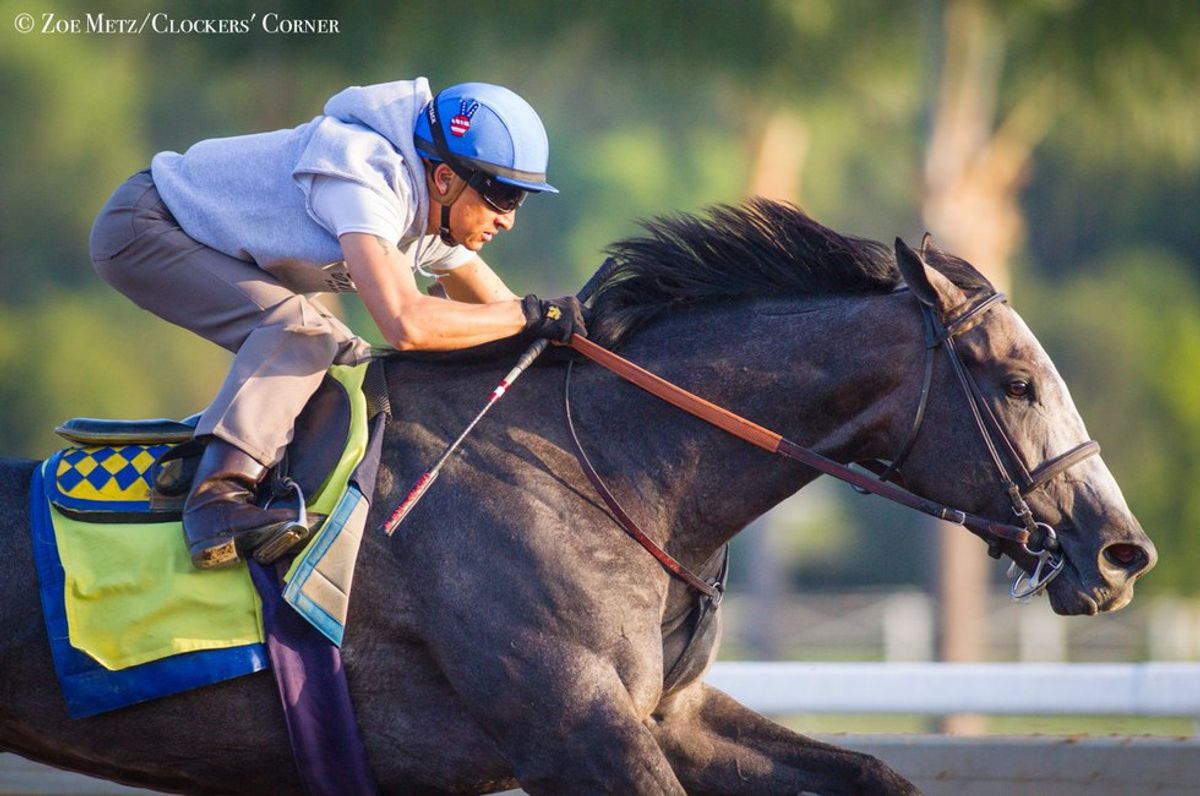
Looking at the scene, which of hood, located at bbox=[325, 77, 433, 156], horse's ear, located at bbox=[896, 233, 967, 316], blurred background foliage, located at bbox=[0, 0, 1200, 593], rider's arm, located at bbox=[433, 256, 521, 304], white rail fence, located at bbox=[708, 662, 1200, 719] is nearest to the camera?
horse's ear, located at bbox=[896, 233, 967, 316]

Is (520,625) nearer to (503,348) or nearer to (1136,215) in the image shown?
(503,348)

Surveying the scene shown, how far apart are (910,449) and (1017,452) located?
269mm

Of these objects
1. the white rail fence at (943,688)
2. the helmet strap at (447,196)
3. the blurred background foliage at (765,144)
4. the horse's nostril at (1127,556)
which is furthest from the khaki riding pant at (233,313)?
the blurred background foliage at (765,144)

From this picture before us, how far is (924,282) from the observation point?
403 cm

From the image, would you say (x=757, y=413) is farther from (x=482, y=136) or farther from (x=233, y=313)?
(x=233, y=313)

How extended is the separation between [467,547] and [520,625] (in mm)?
243

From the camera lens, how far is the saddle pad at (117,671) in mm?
3838

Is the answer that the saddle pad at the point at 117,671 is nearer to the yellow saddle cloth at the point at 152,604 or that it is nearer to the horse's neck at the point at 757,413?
the yellow saddle cloth at the point at 152,604

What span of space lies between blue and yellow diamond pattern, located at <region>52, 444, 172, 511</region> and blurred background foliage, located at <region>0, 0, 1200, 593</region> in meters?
9.08

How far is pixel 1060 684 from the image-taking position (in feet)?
19.2

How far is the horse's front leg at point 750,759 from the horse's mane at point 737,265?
41.9 inches

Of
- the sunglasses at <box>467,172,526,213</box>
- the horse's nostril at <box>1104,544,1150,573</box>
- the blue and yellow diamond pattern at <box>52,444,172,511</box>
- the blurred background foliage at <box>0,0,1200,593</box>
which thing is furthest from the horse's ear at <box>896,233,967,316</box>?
the blurred background foliage at <box>0,0,1200,593</box>

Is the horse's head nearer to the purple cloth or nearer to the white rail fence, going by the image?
the purple cloth

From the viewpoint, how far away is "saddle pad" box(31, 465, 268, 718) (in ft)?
12.6
